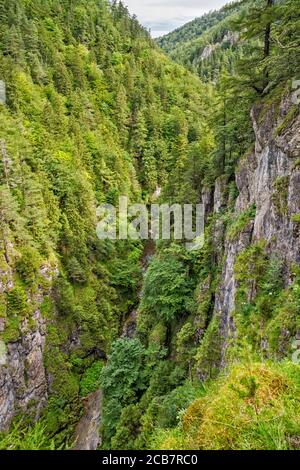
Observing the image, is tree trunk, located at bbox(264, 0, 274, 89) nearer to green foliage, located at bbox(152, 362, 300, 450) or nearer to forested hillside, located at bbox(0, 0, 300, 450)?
forested hillside, located at bbox(0, 0, 300, 450)

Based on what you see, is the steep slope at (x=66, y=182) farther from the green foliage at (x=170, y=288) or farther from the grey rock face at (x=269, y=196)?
the grey rock face at (x=269, y=196)

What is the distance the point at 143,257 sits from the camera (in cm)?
4672

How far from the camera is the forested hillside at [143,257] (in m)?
8.52

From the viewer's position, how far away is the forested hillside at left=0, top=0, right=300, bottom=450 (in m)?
8.52

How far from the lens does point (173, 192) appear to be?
121ft

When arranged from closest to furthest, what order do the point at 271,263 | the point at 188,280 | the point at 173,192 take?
the point at 271,263, the point at 188,280, the point at 173,192

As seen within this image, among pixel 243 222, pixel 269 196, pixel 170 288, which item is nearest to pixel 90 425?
pixel 170 288

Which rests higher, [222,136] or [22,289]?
[222,136]

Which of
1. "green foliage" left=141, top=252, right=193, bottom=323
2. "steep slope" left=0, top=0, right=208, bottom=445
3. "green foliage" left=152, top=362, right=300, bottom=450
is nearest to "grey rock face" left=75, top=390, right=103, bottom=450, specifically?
"steep slope" left=0, top=0, right=208, bottom=445

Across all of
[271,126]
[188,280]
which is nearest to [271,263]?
[271,126]

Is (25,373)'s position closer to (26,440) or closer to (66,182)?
(66,182)

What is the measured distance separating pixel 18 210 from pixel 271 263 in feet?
89.7


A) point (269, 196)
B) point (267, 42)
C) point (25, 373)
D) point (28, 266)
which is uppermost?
point (267, 42)
